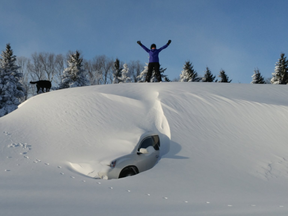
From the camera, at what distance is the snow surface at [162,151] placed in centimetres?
321

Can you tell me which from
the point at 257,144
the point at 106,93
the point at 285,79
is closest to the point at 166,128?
the point at 257,144

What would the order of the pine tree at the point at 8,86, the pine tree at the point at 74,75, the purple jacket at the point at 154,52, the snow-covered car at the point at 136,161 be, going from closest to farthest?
the snow-covered car at the point at 136,161
the purple jacket at the point at 154,52
the pine tree at the point at 8,86
the pine tree at the point at 74,75

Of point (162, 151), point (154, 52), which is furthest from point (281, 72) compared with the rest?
point (162, 151)

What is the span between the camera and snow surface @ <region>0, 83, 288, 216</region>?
3215mm

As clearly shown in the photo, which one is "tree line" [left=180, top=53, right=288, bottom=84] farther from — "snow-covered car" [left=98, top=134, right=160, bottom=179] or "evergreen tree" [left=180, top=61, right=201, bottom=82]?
"snow-covered car" [left=98, top=134, right=160, bottom=179]

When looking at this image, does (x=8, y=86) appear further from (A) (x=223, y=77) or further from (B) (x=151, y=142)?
(A) (x=223, y=77)

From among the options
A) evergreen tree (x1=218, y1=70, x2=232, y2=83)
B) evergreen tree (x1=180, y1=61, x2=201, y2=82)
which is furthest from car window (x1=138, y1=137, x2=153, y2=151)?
evergreen tree (x1=218, y1=70, x2=232, y2=83)

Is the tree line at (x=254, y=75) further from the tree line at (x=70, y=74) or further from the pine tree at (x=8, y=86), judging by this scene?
the pine tree at (x=8, y=86)

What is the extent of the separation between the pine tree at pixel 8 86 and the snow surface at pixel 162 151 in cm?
1382

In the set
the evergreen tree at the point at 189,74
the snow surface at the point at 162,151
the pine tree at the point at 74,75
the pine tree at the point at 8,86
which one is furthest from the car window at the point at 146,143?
the evergreen tree at the point at 189,74

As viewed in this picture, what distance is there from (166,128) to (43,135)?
148 inches

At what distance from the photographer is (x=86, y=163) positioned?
469cm

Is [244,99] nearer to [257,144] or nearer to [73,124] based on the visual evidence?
[257,144]

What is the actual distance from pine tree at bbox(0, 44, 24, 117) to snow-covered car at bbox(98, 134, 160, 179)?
62.5 feet
